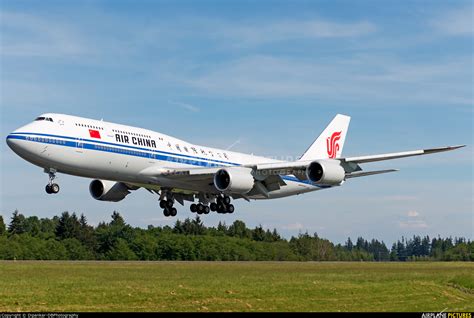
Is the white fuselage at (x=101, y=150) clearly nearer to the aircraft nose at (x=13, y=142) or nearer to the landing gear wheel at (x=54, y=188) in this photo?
the aircraft nose at (x=13, y=142)

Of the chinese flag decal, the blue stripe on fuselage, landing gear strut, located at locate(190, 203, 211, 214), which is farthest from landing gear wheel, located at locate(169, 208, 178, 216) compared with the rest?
the chinese flag decal

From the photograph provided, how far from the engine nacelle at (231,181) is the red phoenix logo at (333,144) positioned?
736 inches

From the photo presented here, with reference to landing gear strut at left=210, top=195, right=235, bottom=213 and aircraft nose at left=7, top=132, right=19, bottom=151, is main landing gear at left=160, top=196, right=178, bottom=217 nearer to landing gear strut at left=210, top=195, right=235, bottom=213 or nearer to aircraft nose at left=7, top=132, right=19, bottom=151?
landing gear strut at left=210, top=195, right=235, bottom=213

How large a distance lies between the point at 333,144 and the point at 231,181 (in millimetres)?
21113

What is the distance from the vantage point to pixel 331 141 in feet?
233

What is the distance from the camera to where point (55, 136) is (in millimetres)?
45844

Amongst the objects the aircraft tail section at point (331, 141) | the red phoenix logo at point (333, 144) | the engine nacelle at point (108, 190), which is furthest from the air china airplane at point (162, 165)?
the red phoenix logo at point (333, 144)

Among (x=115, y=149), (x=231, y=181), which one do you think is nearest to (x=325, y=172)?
(x=231, y=181)

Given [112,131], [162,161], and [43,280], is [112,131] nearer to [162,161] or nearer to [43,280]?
[162,161]

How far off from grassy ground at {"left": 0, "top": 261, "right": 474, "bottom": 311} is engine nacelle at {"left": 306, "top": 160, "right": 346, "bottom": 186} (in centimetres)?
722

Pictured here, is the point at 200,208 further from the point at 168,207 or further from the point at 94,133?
the point at 94,133

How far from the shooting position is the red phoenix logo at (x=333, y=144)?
7075cm

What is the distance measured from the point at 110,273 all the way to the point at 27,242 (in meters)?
50.6

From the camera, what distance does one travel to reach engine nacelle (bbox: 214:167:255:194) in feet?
174
